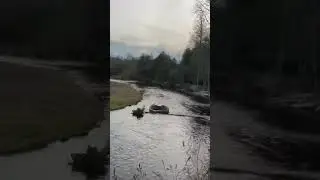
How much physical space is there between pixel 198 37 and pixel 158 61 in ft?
1.19

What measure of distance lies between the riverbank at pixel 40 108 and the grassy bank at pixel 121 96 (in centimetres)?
19

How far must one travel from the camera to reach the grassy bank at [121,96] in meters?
3.52

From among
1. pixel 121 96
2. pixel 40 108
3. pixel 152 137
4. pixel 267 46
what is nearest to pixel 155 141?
pixel 152 137

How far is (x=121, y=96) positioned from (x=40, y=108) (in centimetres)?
61

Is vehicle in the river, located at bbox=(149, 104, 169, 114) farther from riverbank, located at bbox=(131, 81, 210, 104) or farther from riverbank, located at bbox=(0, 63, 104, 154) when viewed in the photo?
riverbank, located at bbox=(0, 63, 104, 154)

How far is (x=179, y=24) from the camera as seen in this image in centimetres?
363

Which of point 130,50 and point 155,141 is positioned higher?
point 130,50

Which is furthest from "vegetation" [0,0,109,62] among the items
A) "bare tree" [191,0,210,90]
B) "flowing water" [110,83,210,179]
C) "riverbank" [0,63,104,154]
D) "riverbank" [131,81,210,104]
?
"bare tree" [191,0,210,90]

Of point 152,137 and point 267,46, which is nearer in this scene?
point 267,46

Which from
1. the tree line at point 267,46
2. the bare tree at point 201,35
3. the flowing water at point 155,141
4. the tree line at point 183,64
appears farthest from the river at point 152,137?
the tree line at point 267,46

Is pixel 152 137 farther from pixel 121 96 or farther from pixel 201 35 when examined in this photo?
pixel 201 35

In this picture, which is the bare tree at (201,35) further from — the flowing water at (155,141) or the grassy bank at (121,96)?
the grassy bank at (121,96)

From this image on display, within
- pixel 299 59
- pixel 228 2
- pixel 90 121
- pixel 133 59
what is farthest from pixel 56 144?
pixel 299 59

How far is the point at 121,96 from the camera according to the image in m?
3.51
